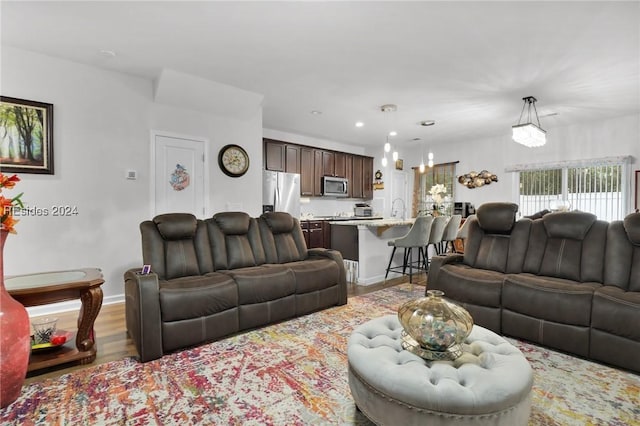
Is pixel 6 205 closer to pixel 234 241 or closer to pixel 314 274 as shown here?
pixel 234 241

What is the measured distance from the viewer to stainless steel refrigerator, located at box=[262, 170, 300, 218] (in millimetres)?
5906

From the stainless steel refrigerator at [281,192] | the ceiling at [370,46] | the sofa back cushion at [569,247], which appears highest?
the ceiling at [370,46]

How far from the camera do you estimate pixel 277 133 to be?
6758 millimetres

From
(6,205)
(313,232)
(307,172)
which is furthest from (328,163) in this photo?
(6,205)

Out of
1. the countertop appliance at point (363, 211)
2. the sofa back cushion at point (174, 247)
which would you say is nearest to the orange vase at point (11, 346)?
the sofa back cushion at point (174, 247)

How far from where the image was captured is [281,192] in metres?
6.07

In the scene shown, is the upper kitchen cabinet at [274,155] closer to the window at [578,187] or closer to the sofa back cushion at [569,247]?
the sofa back cushion at [569,247]

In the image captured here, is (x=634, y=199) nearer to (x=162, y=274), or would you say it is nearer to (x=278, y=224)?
(x=278, y=224)

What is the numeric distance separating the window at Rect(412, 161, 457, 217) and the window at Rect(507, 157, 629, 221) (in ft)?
4.41

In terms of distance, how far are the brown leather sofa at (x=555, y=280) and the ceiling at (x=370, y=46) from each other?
5.35 feet

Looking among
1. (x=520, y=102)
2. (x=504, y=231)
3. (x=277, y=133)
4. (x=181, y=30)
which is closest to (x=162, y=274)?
(x=181, y=30)

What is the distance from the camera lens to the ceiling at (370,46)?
2625 mm

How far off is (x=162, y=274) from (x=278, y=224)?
4.41 ft

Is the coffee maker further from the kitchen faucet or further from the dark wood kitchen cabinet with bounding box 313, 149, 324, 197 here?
the dark wood kitchen cabinet with bounding box 313, 149, 324, 197
